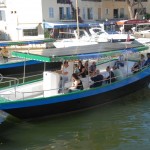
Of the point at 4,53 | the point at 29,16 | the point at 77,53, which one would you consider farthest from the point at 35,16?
the point at 77,53

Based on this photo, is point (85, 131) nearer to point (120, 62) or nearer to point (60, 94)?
point (60, 94)

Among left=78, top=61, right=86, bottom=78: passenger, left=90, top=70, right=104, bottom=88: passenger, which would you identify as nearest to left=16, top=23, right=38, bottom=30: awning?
left=78, top=61, right=86, bottom=78: passenger

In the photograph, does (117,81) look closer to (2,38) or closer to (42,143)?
(42,143)

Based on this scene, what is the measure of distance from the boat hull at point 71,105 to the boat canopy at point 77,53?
1479 millimetres

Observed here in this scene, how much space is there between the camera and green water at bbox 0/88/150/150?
39.7 ft

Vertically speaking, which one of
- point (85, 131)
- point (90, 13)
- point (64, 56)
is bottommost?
point (85, 131)

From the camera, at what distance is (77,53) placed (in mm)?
15086

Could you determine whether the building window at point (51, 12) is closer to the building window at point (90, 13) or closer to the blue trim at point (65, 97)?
the building window at point (90, 13)

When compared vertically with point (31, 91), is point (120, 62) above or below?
above

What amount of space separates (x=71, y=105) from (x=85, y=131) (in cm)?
144

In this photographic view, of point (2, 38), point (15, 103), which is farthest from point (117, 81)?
point (2, 38)

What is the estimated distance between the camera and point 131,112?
1526cm

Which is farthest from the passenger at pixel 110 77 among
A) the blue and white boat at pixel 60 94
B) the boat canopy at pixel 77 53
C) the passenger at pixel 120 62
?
the passenger at pixel 120 62

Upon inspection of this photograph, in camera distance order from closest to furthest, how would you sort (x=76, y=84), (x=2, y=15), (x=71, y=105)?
1. (x=71, y=105)
2. (x=76, y=84)
3. (x=2, y=15)
